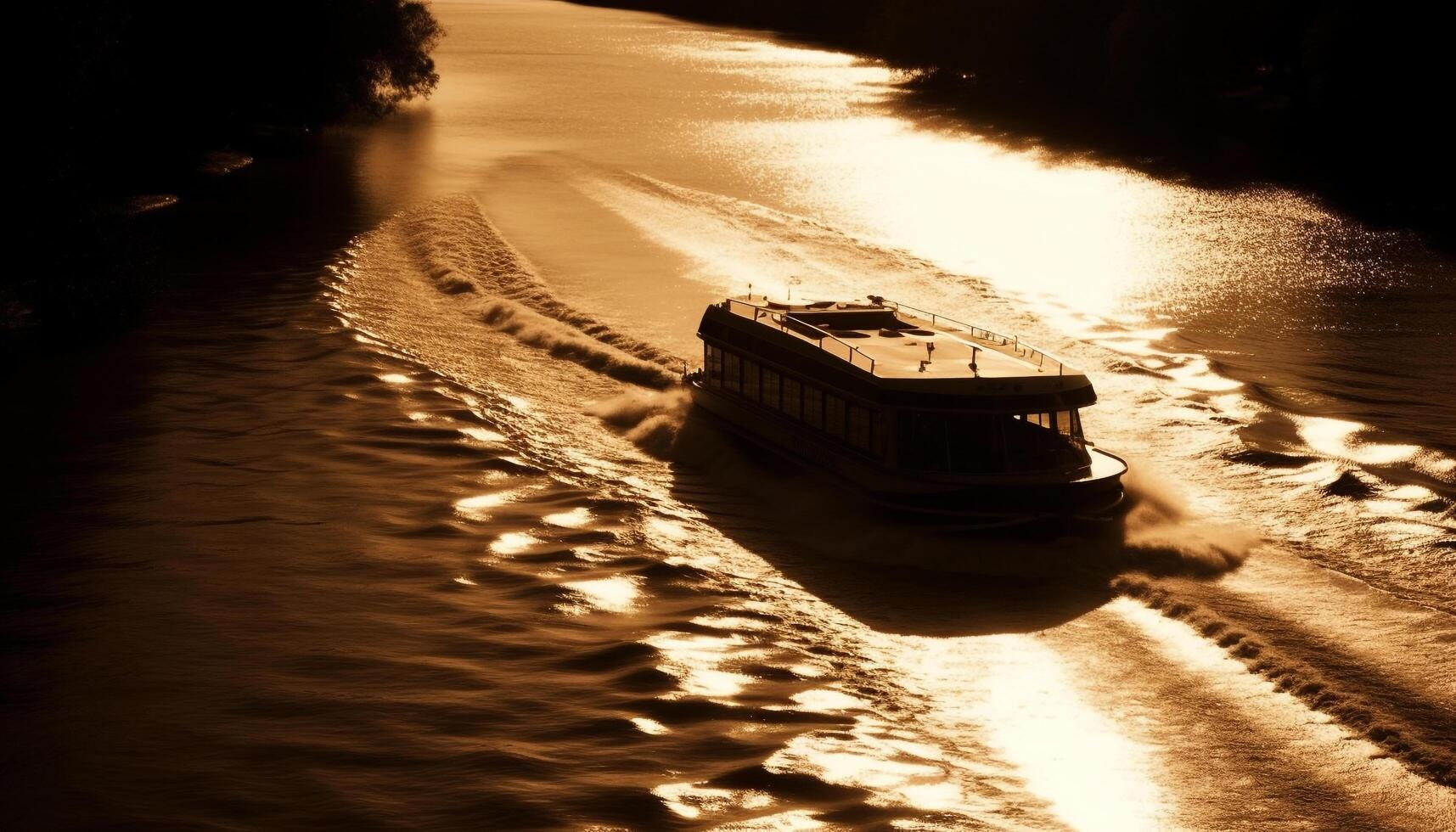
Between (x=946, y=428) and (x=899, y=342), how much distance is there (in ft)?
10.7

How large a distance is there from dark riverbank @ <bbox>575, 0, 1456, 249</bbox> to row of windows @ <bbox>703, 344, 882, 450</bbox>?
105ft

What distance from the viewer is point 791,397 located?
87.2 ft

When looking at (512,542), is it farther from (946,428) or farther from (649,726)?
(946,428)

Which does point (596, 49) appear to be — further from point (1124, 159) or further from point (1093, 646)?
point (1093, 646)

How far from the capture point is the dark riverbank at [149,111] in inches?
1571

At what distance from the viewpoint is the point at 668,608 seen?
2144 cm

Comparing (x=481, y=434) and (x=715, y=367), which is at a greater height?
(x=715, y=367)

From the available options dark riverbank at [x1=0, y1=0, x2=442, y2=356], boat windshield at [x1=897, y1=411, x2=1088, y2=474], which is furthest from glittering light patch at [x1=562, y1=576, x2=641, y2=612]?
dark riverbank at [x1=0, y1=0, x2=442, y2=356]

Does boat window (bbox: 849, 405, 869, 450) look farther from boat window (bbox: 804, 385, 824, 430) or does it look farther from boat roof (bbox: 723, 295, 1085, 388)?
boat window (bbox: 804, 385, 824, 430)

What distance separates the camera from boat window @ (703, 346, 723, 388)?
28969mm

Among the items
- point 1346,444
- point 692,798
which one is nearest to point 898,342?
point 1346,444

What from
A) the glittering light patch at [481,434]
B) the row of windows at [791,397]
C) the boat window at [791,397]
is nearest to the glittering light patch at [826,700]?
the row of windows at [791,397]

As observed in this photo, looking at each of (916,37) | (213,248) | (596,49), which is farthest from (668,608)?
(596,49)

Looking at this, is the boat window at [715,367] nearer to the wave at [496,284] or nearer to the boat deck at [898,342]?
the boat deck at [898,342]
